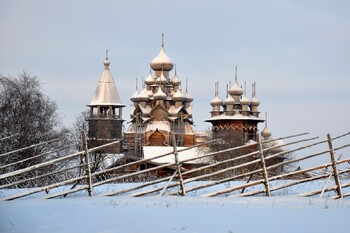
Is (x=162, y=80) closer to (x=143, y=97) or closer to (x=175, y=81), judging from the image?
(x=175, y=81)

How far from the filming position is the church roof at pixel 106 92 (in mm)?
56875

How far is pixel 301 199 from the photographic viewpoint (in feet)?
38.7

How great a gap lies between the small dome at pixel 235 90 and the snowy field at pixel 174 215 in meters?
50.3

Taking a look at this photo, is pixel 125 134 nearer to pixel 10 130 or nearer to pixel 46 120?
pixel 46 120

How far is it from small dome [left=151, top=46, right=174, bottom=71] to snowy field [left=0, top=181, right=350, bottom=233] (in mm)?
50650

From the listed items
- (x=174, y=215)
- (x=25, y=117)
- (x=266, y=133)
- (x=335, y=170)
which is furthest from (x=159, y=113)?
(x=174, y=215)

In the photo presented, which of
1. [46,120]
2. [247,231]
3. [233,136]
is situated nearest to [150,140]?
[233,136]

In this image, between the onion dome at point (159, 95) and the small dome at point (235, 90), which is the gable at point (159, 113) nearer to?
the onion dome at point (159, 95)

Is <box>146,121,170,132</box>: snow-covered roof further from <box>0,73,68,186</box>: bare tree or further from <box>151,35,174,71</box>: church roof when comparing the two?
<box>0,73,68,186</box>: bare tree

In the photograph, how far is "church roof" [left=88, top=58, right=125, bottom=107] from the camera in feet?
187

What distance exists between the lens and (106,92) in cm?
5731

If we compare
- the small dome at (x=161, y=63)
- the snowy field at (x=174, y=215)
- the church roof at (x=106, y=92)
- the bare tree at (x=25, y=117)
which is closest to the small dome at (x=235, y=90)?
the small dome at (x=161, y=63)

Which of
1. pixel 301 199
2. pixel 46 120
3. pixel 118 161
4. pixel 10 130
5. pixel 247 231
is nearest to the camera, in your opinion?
pixel 247 231

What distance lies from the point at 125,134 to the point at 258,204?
48.7m
